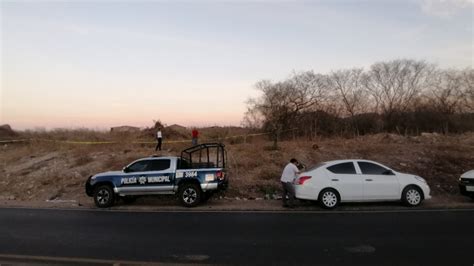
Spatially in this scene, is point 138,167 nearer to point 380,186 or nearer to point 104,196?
point 104,196

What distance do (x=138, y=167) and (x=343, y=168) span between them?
7.62 m

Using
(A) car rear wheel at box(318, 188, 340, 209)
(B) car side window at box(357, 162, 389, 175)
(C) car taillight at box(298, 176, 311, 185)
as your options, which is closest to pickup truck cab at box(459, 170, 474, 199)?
(B) car side window at box(357, 162, 389, 175)

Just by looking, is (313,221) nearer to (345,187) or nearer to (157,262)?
(345,187)

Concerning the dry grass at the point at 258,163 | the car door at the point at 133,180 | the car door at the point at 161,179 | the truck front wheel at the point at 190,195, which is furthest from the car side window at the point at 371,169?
the car door at the point at 133,180

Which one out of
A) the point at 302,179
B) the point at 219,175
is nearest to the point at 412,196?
the point at 302,179

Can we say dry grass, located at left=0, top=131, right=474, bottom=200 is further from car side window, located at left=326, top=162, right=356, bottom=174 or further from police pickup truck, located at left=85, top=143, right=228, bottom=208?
car side window, located at left=326, top=162, right=356, bottom=174

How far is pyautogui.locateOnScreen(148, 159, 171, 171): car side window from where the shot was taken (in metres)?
16.4

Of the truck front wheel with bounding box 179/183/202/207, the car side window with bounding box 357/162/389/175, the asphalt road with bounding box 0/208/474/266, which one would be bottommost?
the asphalt road with bounding box 0/208/474/266

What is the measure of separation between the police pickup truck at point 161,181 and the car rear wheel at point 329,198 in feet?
12.2

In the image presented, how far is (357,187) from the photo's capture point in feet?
48.0

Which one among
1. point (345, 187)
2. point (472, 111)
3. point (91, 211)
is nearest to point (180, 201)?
point (91, 211)

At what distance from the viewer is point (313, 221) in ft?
39.1

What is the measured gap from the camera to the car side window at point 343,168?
14.8m

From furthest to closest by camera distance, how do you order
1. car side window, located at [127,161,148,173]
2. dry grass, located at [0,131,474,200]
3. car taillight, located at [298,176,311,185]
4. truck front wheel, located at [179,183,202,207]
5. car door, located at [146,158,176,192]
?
dry grass, located at [0,131,474,200], car side window, located at [127,161,148,173], car door, located at [146,158,176,192], truck front wheel, located at [179,183,202,207], car taillight, located at [298,176,311,185]
